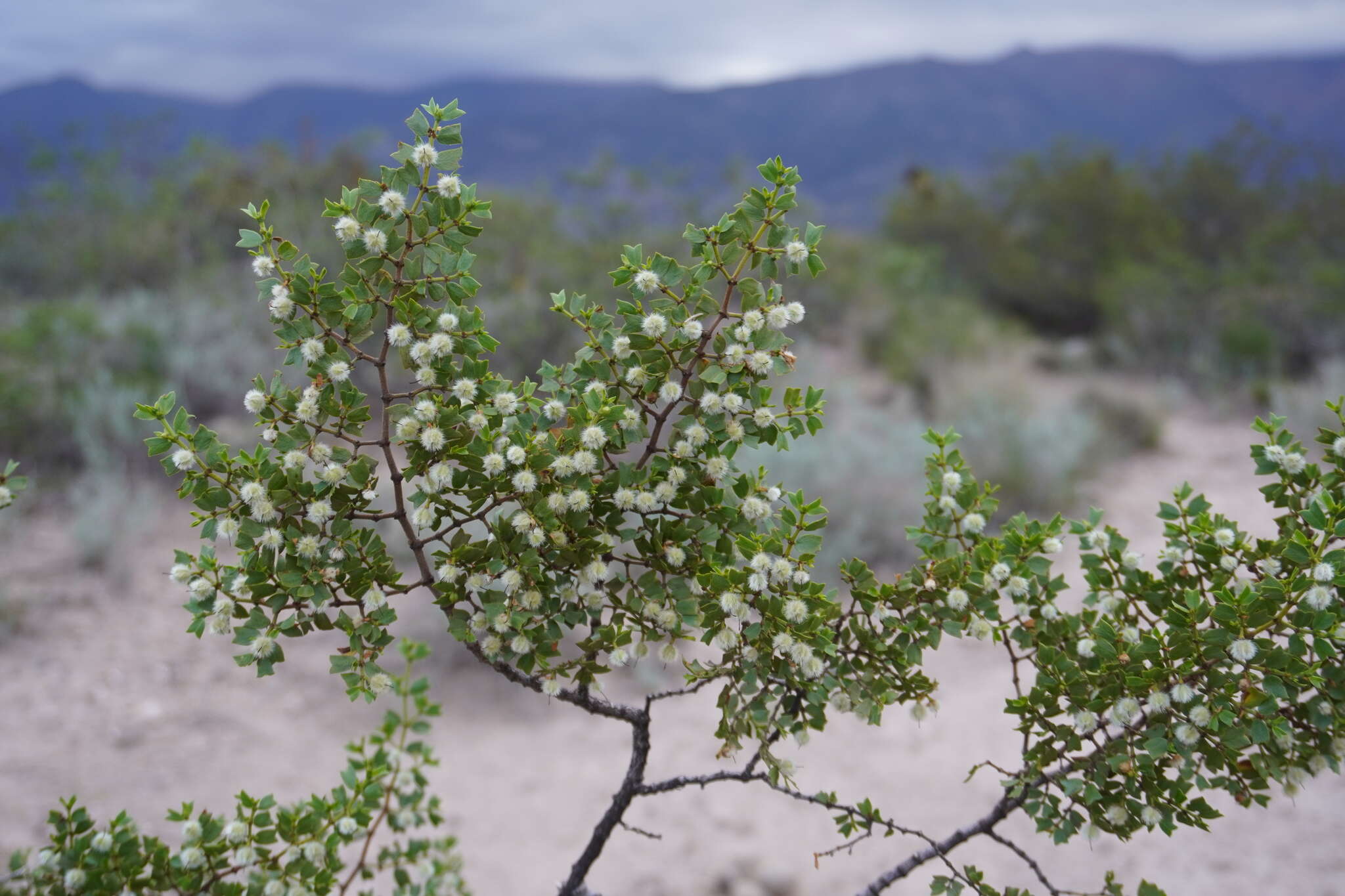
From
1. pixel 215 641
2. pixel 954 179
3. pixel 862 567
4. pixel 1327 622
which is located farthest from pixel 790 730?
pixel 954 179

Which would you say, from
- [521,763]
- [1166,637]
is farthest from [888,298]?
[1166,637]

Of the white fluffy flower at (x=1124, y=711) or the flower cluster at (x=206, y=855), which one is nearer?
the white fluffy flower at (x=1124, y=711)

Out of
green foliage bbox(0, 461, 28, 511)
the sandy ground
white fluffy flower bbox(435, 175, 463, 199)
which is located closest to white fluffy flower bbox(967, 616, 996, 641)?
white fluffy flower bbox(435, 175, 463, 199)

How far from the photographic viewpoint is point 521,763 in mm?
3490

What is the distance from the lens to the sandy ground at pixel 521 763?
9.38ft

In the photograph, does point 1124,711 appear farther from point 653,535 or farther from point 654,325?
point 654,325

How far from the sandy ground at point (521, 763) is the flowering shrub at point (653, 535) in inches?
71.0

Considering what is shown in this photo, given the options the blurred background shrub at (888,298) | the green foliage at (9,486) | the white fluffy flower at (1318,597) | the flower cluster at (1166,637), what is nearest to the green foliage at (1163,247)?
the blurred background shrub at (888,298)

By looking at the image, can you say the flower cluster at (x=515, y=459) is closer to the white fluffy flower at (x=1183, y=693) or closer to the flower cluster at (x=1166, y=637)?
the flower cluster at (x=1166, y=637)

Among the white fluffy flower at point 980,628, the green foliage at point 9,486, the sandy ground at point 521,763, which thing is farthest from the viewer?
the sandy ground at point 521,763

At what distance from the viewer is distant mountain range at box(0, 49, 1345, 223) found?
131ft

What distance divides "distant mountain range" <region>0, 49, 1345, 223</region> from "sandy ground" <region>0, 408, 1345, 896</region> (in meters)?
30.6

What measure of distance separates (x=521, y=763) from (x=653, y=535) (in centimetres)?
258

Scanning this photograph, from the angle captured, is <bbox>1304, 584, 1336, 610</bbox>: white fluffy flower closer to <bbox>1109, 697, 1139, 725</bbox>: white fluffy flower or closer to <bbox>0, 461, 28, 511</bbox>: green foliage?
<bbox>1109, 697, 1139, 725</bbox>: white fluffy flower
